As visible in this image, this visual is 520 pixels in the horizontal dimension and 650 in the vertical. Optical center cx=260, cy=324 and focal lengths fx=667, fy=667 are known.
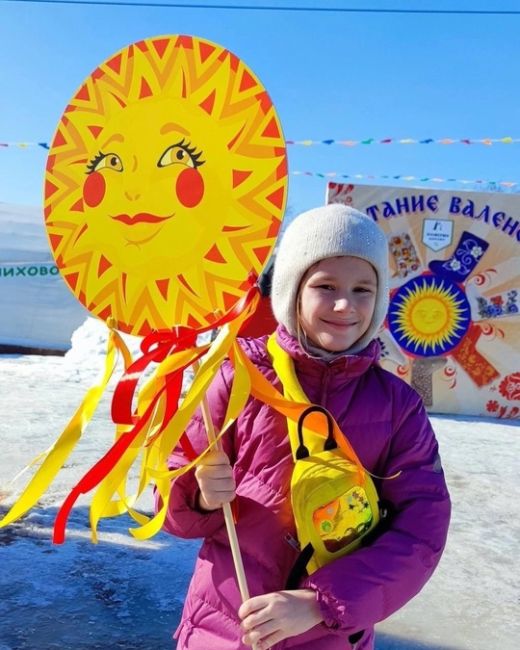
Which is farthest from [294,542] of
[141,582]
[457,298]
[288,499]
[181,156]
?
[457,298]

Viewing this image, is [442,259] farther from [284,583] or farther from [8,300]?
[8,300]

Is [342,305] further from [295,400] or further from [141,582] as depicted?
[141,582]

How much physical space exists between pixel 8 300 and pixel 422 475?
37.2 ft

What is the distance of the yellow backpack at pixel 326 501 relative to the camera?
112cm

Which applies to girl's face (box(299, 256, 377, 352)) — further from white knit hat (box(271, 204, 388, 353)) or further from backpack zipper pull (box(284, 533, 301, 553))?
backpack zipper pull (box(284, 533, 301, 553))

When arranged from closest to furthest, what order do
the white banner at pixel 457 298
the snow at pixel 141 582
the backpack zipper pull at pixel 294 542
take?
the backpack zipper pull at pixel 294 542 → the snow at pixel 141 582 → the white banner at pixel 457 298

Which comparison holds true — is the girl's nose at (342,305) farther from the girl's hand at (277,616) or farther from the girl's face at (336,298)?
the girl's hand at (277,616)

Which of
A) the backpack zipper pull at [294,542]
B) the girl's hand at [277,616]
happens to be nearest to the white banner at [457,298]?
the backpack zipper pull at [294,542]

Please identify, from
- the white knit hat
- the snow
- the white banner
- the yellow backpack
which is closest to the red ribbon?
the white knit hat

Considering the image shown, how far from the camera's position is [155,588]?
2.43m

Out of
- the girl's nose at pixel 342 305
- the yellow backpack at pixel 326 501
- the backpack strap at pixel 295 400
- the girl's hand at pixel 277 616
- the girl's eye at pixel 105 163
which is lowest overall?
the girl's hand at pixel 277 616

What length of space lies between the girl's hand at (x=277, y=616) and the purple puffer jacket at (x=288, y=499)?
0.04 meters

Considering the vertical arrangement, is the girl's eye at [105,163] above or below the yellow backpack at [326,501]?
above

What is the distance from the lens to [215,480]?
114 centimetres
